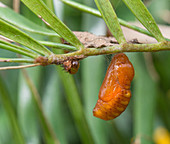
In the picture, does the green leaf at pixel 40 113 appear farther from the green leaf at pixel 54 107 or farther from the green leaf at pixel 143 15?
the green leaf at pixel 143 15

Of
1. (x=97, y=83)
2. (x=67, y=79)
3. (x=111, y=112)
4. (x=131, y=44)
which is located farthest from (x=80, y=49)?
(x=97, y=83)

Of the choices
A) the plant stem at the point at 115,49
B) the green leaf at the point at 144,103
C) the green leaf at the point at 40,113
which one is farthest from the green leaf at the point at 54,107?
the plant stem at the point at 115,49

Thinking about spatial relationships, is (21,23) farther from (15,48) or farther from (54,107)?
(54,107)

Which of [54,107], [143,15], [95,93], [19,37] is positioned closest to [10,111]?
[54,107]

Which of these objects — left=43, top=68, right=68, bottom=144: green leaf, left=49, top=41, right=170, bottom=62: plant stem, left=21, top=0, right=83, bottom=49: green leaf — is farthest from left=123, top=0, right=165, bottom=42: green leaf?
left=43, top=68, right=68, bottom=144: green leaf

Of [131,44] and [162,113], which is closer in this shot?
[131,44]

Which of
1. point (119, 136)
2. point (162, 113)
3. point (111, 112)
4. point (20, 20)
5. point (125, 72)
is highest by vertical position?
point (20, 20)

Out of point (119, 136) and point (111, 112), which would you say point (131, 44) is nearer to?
point (111, 112)
